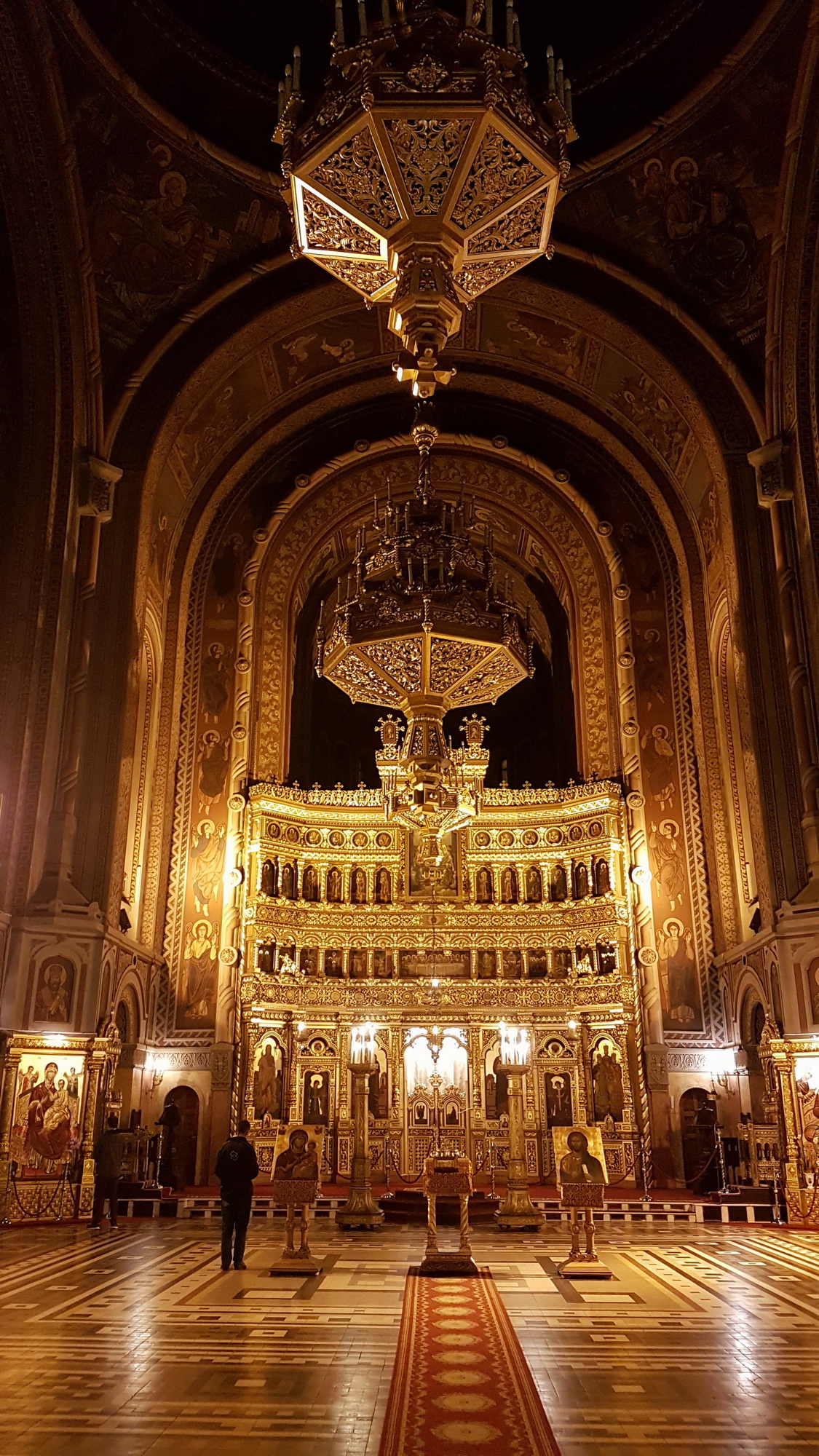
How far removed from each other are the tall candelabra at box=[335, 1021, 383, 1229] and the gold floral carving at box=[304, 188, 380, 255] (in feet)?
26.3

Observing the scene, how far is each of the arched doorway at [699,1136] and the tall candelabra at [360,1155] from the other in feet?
15.8

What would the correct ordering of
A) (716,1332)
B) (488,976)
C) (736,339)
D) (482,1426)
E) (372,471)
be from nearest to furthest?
1. (482,1426)
2. (716,1332)
3. (736,339)
4. (488,976)
5. (372,471)

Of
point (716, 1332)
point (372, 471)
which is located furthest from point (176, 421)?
point (716, 1332)

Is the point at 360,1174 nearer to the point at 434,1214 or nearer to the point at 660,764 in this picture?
the point at 434,1214

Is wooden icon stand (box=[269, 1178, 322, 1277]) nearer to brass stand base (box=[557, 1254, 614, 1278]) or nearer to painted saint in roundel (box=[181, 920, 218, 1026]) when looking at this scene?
brass stand base (box=[557, 1254, 614, 1278])

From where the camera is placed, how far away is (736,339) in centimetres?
1451

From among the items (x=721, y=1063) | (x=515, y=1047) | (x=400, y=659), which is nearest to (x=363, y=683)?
(x=400, y=659)

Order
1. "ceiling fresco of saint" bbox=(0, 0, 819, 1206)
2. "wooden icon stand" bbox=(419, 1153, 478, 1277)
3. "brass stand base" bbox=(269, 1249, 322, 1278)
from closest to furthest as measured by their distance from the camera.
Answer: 1. "wooden icon stand" bbox=(419, 1153, 478, 1277)
2. "brass stand base" bbox=(269, 1249, 322, 1278)
3. "ceiling fresco of saint" bbox=(0, 0, 819, 1206)

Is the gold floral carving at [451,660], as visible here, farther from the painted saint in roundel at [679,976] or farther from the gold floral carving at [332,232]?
the painted saint in roundel at [679,976]

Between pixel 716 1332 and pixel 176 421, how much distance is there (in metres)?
13.5

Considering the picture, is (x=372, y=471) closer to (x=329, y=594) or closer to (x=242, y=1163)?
(x=329, y=594)

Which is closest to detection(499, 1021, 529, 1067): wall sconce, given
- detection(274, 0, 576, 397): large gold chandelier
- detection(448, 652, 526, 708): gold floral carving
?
detection(448, 652, 526, 708): gold floral carving

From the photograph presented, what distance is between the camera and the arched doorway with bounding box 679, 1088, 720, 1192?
14.0 m

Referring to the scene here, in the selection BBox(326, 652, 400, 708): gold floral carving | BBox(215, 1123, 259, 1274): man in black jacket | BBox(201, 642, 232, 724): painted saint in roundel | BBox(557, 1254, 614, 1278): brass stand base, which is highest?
BBox(201, 642, 232, 724): painted saint in roundel
